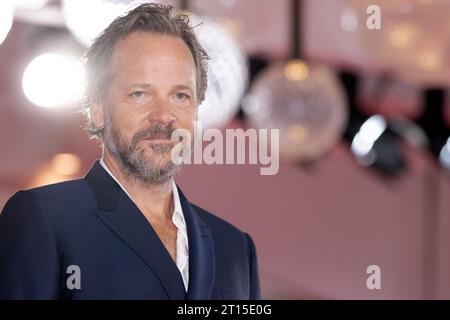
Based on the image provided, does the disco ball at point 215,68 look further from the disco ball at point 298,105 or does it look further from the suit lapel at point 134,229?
the disco ball at point 298,105

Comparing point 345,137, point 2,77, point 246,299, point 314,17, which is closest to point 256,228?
point 345,137

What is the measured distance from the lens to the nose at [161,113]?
34.0 inches

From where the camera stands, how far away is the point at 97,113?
898 mm

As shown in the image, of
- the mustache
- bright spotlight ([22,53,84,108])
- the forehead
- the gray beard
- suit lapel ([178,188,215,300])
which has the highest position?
bright spotlight ([22,53,84,108])

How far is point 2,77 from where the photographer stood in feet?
8.06

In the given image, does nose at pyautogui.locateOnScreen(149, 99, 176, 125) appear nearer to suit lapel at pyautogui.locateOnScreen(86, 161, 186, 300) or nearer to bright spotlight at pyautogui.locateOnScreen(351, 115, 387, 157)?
suit lapel at pyautogui.locateOnScreen(86, 161, 186, 300)

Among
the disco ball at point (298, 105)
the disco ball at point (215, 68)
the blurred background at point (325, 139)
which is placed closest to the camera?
the disco ball at point (215, 68)

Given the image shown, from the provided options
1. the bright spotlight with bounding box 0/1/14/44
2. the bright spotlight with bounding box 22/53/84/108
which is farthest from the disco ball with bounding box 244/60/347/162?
the bright spotlight with bounding box 0/1/14/44

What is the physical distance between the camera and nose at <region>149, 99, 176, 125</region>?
0.86 meters

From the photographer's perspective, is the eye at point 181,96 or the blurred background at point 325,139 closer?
the eye at point 181,96

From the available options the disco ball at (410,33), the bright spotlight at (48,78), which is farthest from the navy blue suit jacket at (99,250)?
the disco ball at (410,33)

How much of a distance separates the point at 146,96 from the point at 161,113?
0.08 feet

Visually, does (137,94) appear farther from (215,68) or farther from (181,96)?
(215,68)

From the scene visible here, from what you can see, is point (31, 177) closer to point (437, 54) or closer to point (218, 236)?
point (437, 54)
